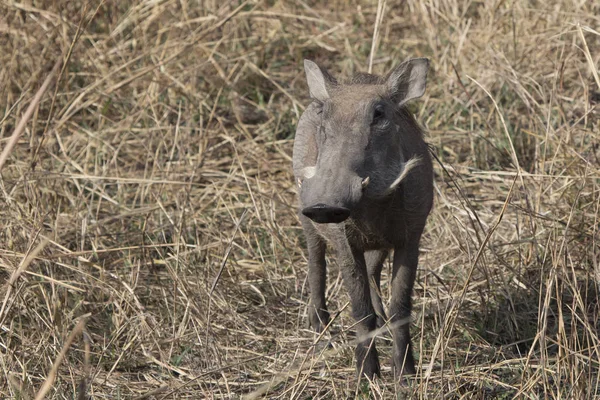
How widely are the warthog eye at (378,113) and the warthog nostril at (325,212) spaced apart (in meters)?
0.52

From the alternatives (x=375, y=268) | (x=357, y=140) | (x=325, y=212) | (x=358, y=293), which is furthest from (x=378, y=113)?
(x=375, y=268)

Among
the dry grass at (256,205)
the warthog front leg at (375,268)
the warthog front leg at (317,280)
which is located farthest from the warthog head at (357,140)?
the warthog front leg at (375,268)

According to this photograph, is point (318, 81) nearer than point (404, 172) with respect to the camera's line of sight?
No

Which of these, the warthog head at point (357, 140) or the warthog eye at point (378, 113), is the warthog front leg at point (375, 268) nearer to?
the warthog head at point (357, 140)

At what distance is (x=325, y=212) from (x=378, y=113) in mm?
610

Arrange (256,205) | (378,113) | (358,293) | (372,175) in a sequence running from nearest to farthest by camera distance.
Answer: (372,175) → (378,113) → (358,293) → (256,205)

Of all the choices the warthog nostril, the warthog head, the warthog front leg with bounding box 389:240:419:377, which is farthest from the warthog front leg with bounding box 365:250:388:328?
the warthog nostril

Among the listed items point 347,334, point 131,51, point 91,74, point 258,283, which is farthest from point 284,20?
point 347,334

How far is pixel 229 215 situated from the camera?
18.0ft

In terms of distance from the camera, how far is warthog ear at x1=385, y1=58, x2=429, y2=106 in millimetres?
3725

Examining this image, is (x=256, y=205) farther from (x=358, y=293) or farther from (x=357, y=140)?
(x=357, y=140)

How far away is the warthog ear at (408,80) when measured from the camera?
372 centimetres

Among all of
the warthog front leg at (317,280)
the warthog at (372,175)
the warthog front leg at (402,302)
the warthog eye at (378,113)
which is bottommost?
the warthog front leg at (317,280)

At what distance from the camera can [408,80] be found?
3779 millimetres
